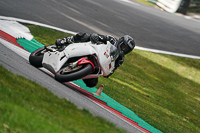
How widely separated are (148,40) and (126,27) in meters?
1.47

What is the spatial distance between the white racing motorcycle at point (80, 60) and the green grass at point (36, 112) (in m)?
1.18

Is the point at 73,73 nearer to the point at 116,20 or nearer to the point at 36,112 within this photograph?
the point at 36,112

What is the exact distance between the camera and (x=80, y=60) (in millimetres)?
6371

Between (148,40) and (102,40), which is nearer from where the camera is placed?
(102,40)

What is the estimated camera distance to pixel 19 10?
13531 mm

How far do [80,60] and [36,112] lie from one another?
2512 millimetres

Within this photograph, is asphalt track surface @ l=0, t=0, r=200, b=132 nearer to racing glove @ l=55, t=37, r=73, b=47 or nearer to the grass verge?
the grass verge

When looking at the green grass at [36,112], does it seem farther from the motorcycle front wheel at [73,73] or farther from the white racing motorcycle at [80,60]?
the white racing motorcycle at [80,60]

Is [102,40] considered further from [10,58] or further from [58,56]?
[10,58]

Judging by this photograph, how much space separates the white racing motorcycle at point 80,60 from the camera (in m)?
6.31

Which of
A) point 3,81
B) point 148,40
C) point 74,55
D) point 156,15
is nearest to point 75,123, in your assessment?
point 3,81

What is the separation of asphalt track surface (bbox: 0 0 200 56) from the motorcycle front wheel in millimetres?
6918

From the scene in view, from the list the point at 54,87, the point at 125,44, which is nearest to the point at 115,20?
the point at 125,44

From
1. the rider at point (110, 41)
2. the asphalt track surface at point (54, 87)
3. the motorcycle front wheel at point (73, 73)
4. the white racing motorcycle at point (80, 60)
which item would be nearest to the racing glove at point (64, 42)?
the rider at point (110, 41)
